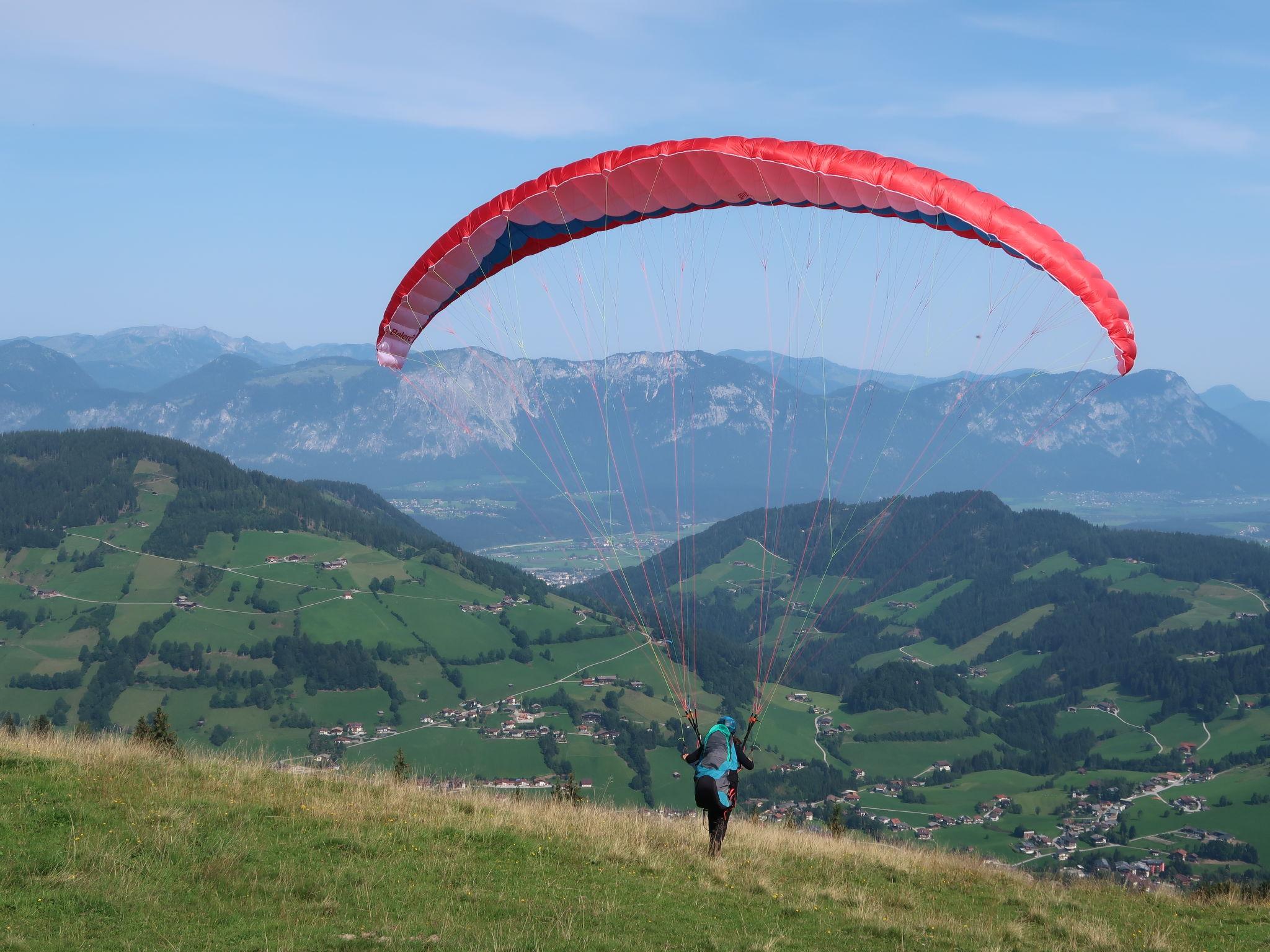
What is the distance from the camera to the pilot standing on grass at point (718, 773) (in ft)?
42.2

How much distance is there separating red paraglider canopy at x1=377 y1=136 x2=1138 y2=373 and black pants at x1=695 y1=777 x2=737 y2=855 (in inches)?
319

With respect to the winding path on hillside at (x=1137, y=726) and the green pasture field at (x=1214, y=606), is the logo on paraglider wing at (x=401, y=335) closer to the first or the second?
the winding path on hillside at (x=1137, y=726)

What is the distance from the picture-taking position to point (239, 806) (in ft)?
39.0

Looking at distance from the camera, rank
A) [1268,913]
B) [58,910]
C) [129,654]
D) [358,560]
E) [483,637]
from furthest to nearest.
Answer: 1. [358,560]
2. [483,637]
3. [129,654]
4. [1268,913]
5. [58,910]

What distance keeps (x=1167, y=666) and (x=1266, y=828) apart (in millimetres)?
66387

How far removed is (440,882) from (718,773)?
13.5 feet

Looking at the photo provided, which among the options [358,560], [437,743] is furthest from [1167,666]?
[358,560]

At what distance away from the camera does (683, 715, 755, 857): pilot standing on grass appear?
1286 cm

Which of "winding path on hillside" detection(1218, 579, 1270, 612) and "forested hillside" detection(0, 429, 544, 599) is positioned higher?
"forested hillside" detection(0, 429, 544, 599)

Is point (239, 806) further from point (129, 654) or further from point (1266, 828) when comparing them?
point (129, 654)

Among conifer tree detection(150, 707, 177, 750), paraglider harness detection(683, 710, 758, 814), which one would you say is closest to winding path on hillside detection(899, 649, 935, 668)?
conifer tree detection(150, 707, 177, 750)

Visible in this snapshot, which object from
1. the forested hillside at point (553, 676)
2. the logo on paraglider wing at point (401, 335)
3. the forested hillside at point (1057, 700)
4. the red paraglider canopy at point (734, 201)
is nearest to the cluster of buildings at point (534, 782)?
the forested hillside at point (553, 676)

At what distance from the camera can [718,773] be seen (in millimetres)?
13047

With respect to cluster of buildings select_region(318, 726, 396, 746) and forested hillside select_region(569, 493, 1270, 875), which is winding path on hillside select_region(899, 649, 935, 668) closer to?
forested hillside select_region(569, 493, 1270, 875)
